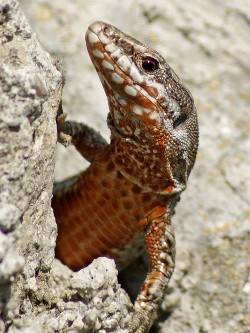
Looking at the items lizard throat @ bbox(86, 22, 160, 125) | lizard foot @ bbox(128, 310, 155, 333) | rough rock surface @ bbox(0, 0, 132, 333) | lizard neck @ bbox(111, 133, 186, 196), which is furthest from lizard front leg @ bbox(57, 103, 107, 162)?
lizard foot @ bbox(128, 310, 155, 333)

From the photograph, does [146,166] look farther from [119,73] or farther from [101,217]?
[119,73]

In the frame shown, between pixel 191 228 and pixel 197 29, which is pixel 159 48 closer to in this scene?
pixel 197 29

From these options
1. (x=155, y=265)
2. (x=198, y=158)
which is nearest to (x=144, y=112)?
(x=155, y=265)

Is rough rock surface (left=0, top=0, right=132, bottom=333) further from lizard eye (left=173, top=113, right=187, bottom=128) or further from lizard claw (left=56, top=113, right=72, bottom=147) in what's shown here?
lizard eye (left=173, top=113, right=187, bottom=128)

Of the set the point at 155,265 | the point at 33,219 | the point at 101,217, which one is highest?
the point at 33,219

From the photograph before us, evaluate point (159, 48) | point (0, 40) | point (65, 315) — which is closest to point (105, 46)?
point (0, 40)

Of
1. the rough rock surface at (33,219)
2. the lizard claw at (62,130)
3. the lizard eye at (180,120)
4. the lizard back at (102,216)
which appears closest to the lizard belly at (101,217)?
the lizard back at (102,216)
